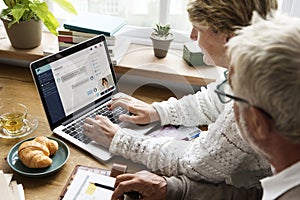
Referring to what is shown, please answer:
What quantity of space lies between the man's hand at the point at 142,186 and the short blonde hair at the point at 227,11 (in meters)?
0.43

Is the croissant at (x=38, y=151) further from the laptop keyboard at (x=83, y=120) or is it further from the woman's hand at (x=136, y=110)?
the woman's hand at (x=136, y=110)

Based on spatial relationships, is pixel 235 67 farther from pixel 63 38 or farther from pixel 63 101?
pixel 63 38

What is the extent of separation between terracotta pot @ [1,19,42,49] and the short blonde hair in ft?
2.71

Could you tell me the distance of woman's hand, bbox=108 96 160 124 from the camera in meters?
1.47

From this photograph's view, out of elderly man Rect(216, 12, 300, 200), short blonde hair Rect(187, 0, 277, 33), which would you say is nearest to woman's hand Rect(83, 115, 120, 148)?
short blonde hair Rect(187, 0, 277, 33)

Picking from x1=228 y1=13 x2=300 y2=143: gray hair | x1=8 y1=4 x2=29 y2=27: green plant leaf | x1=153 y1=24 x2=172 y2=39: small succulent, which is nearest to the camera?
x1=228 y1=13 x2=300 y2=143: gray hair

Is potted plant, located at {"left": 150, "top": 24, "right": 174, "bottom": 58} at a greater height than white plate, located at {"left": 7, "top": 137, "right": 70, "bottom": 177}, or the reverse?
potted plant, located at {"left": 150, "top": 24, "right": 174, "bottom": 58}

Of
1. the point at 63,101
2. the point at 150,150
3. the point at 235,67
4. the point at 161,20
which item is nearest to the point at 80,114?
the point at 63,101

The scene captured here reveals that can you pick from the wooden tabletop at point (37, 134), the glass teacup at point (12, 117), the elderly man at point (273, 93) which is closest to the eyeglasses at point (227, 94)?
the elderly man at point (273, 93)

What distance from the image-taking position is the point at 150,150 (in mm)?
1284

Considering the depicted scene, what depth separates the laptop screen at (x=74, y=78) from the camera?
1407 mm

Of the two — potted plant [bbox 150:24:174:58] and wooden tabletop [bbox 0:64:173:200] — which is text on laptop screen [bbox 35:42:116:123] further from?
potted plant [bbox 150:24:174:58]

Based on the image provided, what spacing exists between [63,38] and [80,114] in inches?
14.1

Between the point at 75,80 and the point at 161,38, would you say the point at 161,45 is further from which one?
the point at 75,80
